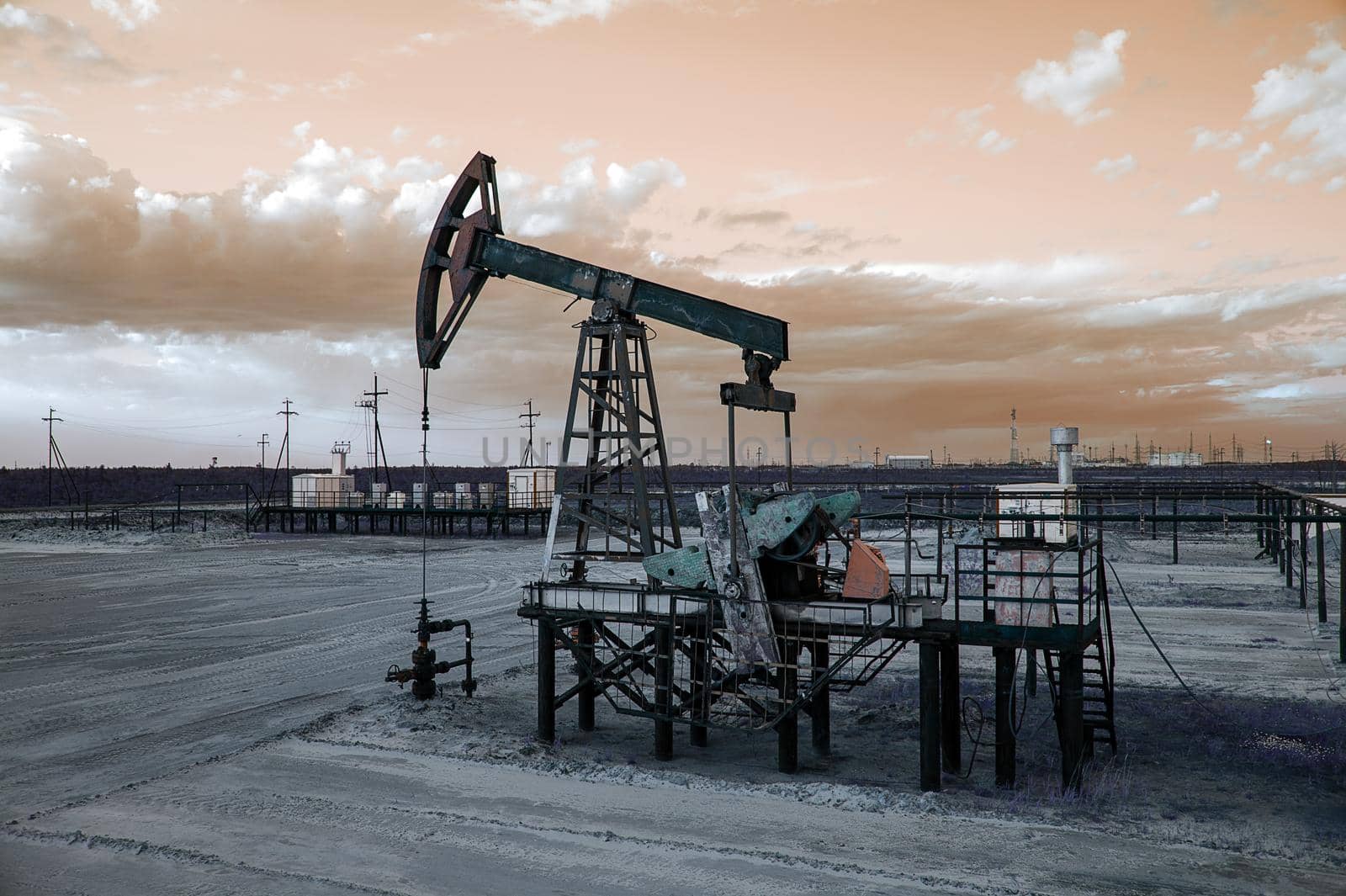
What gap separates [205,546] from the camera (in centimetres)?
4622

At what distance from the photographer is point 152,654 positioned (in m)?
19.9

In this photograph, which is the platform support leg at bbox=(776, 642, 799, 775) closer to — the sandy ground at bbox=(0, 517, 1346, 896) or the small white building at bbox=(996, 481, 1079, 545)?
the sandy ground at bbox=(0, 517, 1346, 896)

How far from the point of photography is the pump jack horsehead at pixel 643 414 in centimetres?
1170

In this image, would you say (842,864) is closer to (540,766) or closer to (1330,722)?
(540,766)

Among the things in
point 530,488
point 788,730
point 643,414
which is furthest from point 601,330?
point 530,488

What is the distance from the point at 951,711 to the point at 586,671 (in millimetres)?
4820

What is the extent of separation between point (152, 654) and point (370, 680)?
233 inches

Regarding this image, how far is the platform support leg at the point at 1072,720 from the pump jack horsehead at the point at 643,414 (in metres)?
2.21

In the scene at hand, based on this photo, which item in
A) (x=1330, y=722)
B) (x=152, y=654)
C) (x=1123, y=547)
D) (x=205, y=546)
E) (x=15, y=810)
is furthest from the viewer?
(x=205, y=546)

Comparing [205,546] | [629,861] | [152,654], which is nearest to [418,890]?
[629,861]

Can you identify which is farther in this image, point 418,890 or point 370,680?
point 370,680

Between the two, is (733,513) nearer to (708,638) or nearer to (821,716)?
(708,638)

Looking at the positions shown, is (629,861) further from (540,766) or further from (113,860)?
(113,860)

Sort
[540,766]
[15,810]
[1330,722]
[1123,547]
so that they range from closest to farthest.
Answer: [15,810] → [540,766] → [1330,722] → [1123,547]
